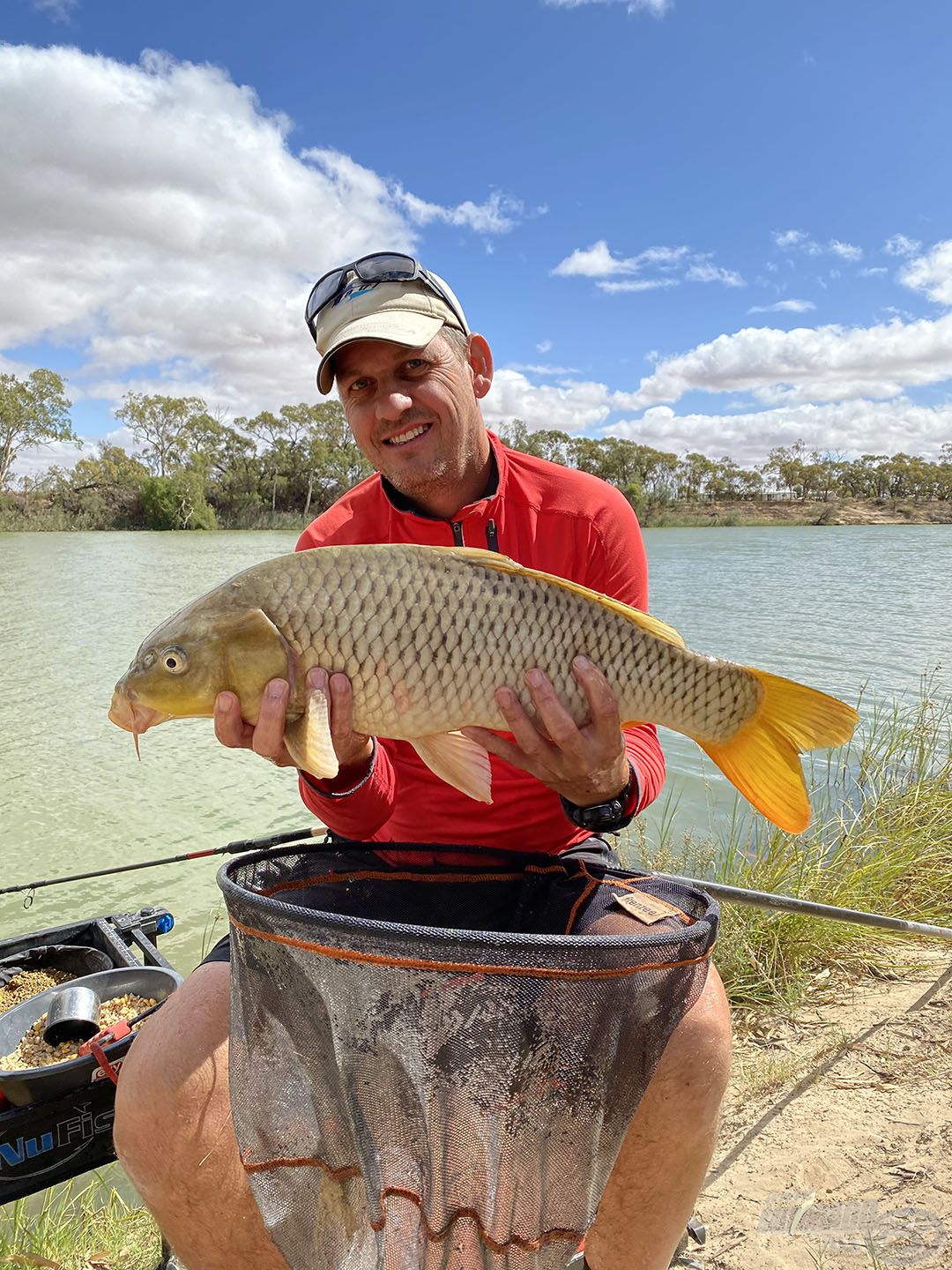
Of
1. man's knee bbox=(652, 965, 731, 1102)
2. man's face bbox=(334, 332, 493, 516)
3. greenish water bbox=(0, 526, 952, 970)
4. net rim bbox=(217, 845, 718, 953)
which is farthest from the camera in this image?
greenish water bbox=(0, 526, 952, 970)

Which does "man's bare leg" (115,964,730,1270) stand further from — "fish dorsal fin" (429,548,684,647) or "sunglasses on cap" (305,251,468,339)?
"sunglasses on cap" (305,251,468,339)

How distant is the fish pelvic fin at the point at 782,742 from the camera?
1.22 m

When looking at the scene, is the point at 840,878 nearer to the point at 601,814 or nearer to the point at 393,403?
the point at 601,814

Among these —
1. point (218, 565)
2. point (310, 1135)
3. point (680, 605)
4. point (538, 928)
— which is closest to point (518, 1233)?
point (310, 1135)

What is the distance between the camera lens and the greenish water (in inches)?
142

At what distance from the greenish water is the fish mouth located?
1.88 m

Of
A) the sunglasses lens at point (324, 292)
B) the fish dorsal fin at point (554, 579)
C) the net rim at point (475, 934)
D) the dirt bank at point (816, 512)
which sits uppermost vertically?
the dirt bank at point (816, 512)

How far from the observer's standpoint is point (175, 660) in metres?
1.20

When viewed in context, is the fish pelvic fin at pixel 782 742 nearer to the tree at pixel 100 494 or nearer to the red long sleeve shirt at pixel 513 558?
the red long sleeve shirt at pixel 513 558

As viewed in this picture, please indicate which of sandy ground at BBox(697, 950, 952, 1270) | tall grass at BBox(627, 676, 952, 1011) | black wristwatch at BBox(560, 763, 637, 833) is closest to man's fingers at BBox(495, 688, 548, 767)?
black wristwatch at BBox(560, 763, 637, 833)

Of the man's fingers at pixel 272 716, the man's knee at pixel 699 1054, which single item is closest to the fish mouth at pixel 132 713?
the man's fingers at pixel 272 716

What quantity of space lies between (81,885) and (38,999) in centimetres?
189

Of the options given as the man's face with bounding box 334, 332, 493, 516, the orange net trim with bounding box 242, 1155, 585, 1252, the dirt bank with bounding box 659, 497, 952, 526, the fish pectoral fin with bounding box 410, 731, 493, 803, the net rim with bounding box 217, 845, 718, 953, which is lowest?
the orange net trim with bounding box 242, 1155, 585, 1252

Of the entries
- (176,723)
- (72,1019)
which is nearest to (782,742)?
(72,1019)
